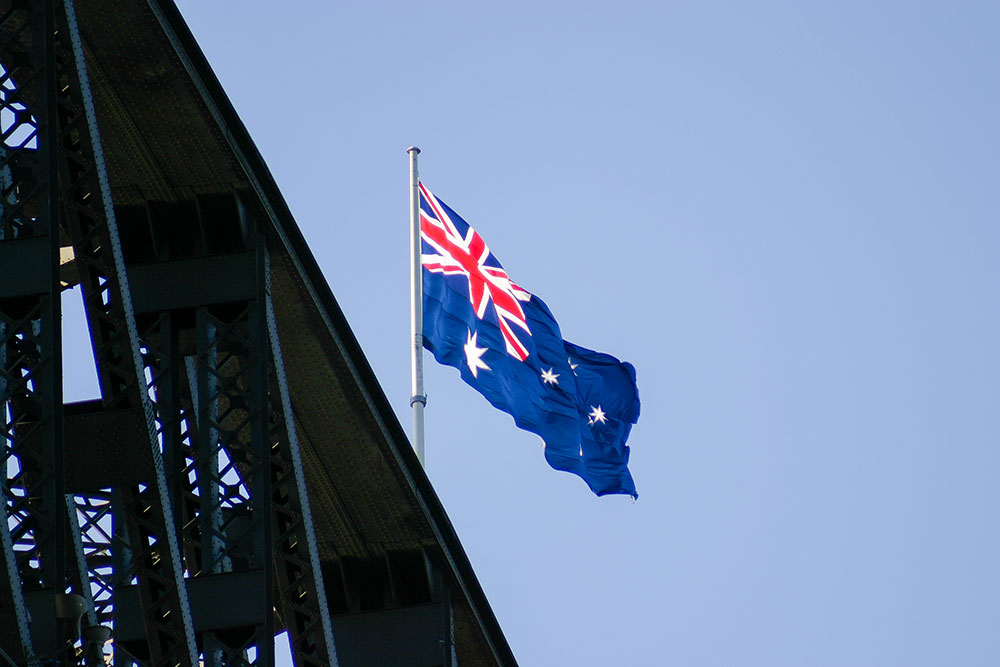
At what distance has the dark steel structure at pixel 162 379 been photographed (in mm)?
14109

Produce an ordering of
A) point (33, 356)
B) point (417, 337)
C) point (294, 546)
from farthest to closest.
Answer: point (417, 337) → point (294, 546) → point (33, 356)

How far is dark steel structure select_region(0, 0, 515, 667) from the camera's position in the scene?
14.1 meters

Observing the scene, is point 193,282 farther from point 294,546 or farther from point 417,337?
point 417,337

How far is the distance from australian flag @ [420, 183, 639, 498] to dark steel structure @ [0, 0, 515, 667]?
271 inches

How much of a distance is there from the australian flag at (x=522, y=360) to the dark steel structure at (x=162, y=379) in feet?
22.6

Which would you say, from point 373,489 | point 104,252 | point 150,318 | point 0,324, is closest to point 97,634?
point 0,324

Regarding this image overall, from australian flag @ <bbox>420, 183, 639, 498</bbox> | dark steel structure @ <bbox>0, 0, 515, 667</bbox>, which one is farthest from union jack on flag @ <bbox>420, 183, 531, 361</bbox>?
dark steel structure @ <bbox>0, 0, 515, 667</bbox>

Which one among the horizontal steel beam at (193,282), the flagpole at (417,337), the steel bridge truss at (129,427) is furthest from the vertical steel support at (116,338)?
the flagpole at (417,337)

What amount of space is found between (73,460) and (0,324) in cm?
187

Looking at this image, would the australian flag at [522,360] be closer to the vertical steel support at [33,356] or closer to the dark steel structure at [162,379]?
the dark steel structure at [162,379]

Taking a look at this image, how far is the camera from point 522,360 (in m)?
28.9

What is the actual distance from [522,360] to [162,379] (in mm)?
11910

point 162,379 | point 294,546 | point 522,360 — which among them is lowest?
point 294,546

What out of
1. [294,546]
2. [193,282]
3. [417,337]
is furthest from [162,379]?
[417,337]
